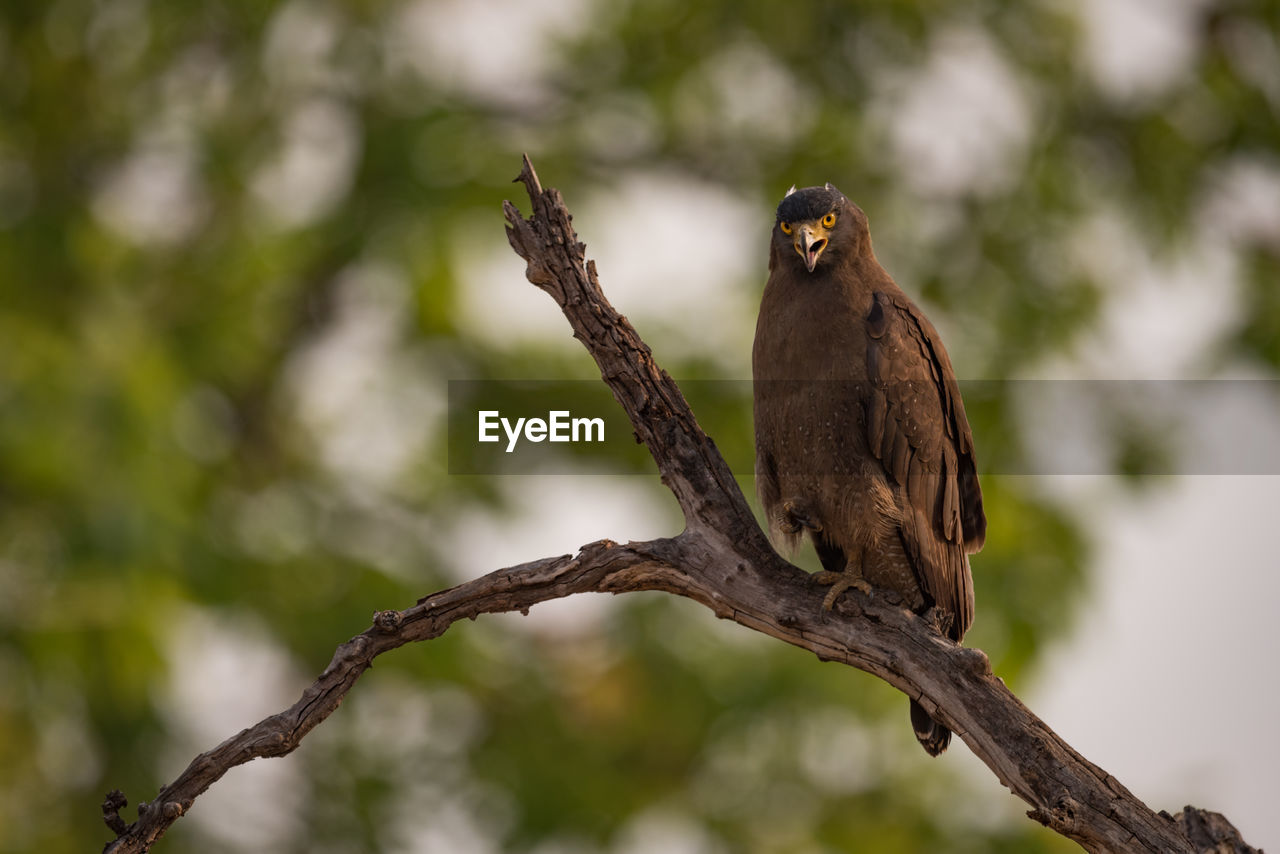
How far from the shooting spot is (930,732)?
3.60 m

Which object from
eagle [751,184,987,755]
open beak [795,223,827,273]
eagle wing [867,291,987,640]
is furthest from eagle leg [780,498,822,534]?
open beak [795,223,827,273]

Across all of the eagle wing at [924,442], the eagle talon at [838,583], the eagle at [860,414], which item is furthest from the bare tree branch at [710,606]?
the eagle wing at [924,442]

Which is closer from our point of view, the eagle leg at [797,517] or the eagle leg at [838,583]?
the eagle leg at [838,583]

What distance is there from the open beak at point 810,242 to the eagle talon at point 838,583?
2.65 feet

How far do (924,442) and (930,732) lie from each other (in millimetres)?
784

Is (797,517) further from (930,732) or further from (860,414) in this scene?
(930,732)

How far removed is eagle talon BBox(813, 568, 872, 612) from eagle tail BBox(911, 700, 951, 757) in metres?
0.39

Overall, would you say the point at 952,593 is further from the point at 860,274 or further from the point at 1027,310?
the point at 1027,310

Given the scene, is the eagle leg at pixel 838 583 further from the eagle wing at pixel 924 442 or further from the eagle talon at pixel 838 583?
the eagle wing at pixel 924 442

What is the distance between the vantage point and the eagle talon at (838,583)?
3.29m

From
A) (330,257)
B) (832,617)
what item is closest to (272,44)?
(330,257)

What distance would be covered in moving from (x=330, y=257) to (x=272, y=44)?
5.25 ft

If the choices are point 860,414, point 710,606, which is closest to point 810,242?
point 860,414

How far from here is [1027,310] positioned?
9492 millimetres
